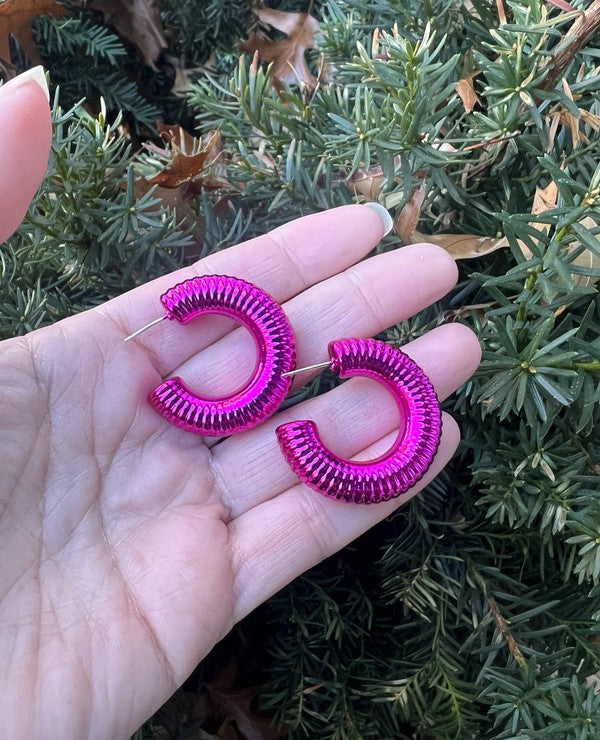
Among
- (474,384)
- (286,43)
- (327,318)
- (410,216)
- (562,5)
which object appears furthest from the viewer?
(286,43)

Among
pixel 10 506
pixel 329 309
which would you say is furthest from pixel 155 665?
pixel 329 309

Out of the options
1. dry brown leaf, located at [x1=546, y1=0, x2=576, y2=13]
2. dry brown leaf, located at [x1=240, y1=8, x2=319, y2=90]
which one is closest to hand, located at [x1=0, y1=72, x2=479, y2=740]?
dry brown leaf, located at [x1=546, y1=0, x2=576, y2=13]

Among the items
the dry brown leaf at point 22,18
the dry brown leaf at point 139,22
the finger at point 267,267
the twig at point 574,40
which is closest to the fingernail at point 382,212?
the finger at point 267,267

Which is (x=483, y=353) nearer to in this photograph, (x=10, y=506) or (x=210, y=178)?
(x=210, y=178)

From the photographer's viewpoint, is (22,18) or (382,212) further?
(22,18)

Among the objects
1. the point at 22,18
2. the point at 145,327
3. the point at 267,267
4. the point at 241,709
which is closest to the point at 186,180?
the point at 267,267

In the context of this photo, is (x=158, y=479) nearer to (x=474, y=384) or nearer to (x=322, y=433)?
(x=322, y=433)
